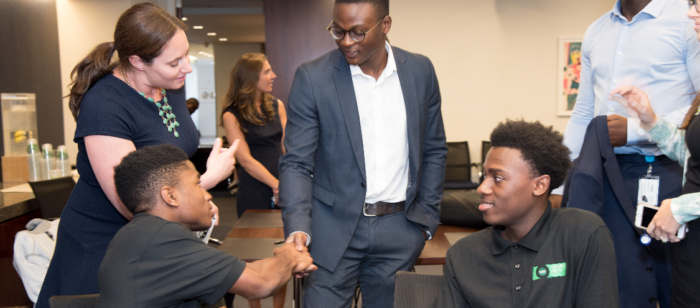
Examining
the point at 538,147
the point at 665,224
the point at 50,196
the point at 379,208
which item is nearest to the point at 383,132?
the point at 379,208

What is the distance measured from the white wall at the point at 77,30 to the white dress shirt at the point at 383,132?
3977mm

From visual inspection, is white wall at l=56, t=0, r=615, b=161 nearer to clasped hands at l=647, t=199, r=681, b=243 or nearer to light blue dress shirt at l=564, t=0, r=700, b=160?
light blue dress shirt at l=564, t=0, r=700, b=160

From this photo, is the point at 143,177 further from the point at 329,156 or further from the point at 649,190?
the point at 649,190

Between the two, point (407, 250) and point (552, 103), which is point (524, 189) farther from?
point (552, 103)

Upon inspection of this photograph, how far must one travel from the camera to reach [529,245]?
149cm

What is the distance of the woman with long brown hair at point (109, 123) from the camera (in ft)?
5.14

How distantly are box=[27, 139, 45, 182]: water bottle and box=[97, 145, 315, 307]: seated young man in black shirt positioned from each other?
2882mm

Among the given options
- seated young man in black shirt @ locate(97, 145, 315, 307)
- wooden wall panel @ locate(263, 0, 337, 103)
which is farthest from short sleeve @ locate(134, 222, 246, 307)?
wooden wall panel @ locate(263, 0, 337, 103)

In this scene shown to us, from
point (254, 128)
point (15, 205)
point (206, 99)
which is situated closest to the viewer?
point (15, 205)

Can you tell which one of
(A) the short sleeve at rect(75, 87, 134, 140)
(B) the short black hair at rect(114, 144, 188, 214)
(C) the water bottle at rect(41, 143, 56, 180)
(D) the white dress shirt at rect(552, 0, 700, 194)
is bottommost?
(C) the water bottle at rect(41, 143, 56, 180)

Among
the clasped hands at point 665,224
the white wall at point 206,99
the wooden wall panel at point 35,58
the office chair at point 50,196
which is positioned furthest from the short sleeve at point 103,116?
the white wall at point 206,99

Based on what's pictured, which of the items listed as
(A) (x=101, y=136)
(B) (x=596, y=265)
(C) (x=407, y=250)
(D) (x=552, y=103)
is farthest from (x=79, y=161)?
(D) (x=552, y=103)

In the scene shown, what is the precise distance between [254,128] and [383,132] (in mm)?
2008

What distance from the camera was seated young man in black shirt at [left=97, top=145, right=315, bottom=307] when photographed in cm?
126
